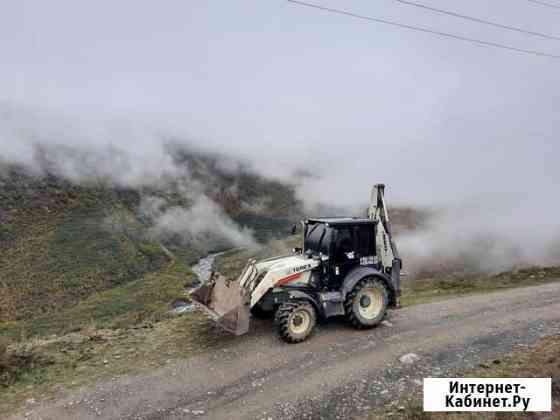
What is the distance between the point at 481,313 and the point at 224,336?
7475mm

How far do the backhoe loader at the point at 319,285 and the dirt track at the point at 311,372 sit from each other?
0.58 m

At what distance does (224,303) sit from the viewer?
838 centimetres

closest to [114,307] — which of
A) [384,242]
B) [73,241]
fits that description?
[73,241]

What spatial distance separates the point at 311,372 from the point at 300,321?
54.9 inches

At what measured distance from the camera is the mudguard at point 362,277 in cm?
820

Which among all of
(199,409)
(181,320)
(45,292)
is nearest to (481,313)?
(199,409)

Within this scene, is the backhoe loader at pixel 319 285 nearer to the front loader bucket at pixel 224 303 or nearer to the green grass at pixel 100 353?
the front loader bucket at pixel 224 303

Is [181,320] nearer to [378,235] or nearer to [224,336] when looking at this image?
[224,336]

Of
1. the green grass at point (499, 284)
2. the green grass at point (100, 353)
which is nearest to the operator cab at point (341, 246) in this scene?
the green grass at point (100, 353)

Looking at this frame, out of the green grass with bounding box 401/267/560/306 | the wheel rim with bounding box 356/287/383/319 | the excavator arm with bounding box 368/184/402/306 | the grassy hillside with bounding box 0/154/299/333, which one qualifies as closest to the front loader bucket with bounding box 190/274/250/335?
the wheel rim with bounding box 356/287/383/319

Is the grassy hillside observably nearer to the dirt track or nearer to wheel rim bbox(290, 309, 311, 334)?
the dirt track

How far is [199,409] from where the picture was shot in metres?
5.72

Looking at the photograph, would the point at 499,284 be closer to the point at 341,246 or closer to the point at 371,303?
the point at 371,303

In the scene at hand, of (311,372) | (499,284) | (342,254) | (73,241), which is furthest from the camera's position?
(73,241)
